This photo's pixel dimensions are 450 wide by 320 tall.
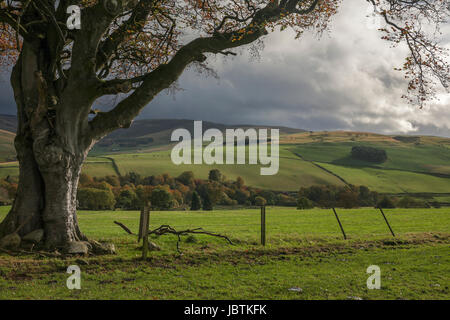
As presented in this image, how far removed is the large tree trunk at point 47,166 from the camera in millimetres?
13367

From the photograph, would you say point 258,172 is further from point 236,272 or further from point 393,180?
point 236,272

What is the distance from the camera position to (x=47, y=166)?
13320mm

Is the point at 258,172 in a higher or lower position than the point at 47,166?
higher

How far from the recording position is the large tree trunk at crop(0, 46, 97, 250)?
526 inches

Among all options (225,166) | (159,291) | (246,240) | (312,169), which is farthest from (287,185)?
(159,291)

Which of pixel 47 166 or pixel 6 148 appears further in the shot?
pixel 6 148

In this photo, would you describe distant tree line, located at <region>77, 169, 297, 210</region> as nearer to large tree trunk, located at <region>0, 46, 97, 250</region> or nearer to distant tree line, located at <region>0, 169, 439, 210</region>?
distant tree line, located at <region>0, 169, 439, 210</region>

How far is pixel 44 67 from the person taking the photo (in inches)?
593

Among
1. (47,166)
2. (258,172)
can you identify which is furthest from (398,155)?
(47,166)

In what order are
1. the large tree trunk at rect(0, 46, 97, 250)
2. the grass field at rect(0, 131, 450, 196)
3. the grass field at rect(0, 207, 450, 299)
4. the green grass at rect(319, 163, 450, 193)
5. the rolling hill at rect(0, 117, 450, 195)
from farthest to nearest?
the grass field at rect(0, 131, 450, 196) → the rolling hill at rect(0, 117, 450, 195) → the green grass at rect(319, 163, 450, 193) → the large tree trunk at rect(0, 46, 97, 250) → the grass field at rect(0, 207, 450, 299)

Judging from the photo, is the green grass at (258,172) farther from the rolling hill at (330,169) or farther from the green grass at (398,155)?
the green grass at (398,155)

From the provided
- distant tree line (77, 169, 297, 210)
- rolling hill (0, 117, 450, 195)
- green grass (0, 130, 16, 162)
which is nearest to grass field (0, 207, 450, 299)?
distant tree line (77, 169, 297, 210)
